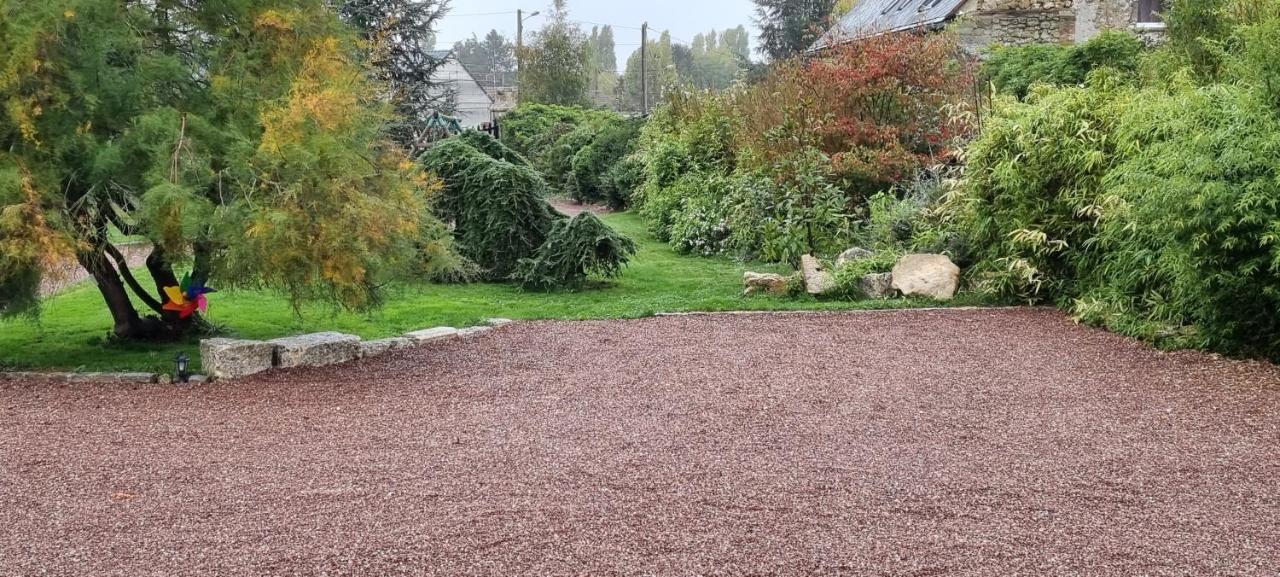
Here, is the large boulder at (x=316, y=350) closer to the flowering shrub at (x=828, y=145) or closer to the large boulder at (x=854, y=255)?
the large boulder at (x=854, y=255)

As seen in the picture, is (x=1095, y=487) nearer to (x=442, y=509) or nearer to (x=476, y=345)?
(x=442, y=509)

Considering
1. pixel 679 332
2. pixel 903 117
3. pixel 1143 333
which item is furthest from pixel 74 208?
pixel 903 117

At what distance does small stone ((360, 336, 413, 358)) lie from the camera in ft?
26.4

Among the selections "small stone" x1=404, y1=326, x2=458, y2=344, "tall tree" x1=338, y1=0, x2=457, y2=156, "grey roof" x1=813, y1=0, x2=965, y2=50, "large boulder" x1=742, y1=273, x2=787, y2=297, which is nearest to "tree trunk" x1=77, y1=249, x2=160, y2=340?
"small stone" x1=404, y1=326, x2=458, y2=344

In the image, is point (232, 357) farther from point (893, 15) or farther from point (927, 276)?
point (893, 15)

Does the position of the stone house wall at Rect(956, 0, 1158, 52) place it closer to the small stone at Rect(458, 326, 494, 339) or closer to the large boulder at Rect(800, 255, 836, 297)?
the large boulder at Rect(800, 255, 836, 297)

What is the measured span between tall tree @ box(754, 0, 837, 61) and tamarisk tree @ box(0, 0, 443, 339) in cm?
3261

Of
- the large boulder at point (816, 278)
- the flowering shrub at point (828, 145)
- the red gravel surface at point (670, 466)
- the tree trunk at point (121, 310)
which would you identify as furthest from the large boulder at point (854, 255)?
the tree trunk at point (121, 310)

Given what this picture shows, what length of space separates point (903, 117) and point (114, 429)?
A: 431 inches

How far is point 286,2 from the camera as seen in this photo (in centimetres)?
742

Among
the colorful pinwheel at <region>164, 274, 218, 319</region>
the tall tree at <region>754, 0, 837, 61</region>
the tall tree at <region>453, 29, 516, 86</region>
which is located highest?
the tall tree at <region>453, 29, 516, 86</region>

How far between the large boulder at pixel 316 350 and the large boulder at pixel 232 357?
13cm

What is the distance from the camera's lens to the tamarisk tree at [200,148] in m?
6.65

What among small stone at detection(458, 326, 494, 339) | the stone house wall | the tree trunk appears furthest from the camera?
the stone house wall
